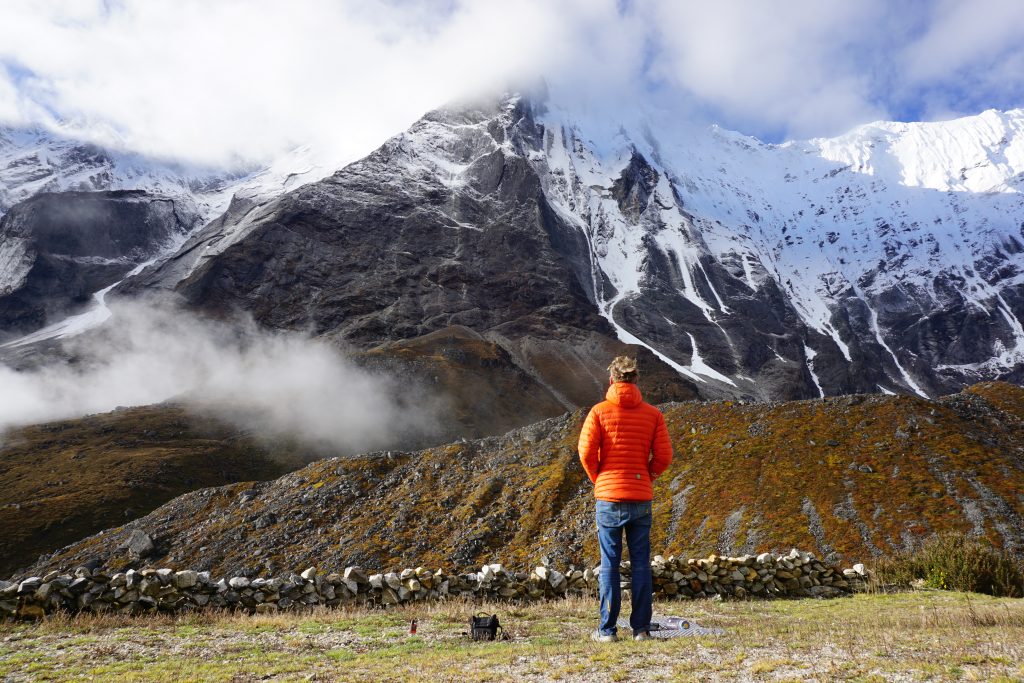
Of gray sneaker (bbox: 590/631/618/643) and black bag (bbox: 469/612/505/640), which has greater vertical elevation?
black bag (bbox: 469/612/505/640)

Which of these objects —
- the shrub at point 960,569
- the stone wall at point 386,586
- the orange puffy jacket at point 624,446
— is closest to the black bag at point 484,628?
the orange puffy jacket at point 624,446

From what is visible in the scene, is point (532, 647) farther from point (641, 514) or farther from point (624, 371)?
point (624, 371)

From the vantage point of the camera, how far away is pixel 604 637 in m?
8.92

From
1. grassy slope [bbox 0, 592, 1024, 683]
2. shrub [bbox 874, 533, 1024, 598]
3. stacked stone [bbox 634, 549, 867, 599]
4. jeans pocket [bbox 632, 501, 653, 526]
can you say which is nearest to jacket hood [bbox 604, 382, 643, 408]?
jeans pocket [bbox 632, 501, 653, 526]

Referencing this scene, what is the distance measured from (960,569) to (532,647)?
10904mm

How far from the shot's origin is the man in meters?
8.78

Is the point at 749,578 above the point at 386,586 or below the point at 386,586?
below

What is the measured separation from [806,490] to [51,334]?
745 feet

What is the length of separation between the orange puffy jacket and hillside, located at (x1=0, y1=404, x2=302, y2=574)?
62.9 m

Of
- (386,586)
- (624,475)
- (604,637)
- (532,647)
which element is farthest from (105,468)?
(624,475)

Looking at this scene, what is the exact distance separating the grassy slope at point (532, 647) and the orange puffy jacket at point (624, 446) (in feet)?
6.51

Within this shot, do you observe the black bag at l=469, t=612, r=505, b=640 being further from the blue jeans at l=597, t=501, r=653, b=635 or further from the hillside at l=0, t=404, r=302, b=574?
the hillside at l=0, t=404, r=302, b=574

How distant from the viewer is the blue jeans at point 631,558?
880cm

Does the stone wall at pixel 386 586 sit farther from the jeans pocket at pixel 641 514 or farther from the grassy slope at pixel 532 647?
the jeans pocket at pixel 641 514
